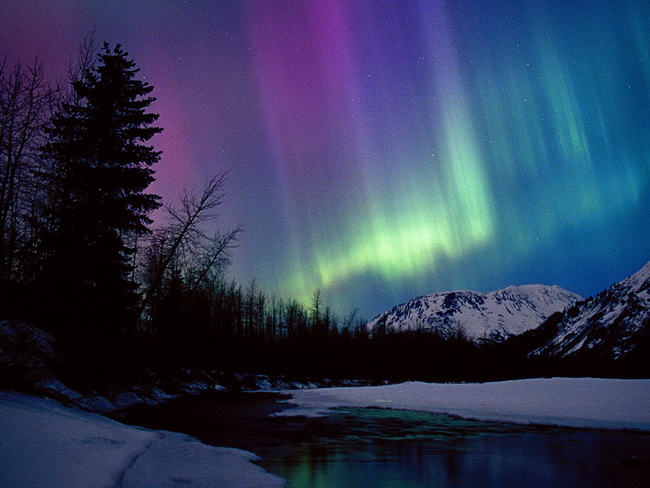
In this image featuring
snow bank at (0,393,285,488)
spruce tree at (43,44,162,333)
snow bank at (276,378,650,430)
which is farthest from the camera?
spruce tree at (43,44,162,333)

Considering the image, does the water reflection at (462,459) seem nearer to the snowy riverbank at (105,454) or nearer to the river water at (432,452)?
the river water at (432,452)

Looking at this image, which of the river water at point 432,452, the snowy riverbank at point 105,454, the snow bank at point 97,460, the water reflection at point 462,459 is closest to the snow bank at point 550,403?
the snowy riverbank at point 105,454

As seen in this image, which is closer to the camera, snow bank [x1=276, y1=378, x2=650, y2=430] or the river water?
the river water

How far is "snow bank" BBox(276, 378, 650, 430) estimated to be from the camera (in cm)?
1191

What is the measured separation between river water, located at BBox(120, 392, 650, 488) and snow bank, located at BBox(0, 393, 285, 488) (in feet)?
2.40

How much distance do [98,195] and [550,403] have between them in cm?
2303

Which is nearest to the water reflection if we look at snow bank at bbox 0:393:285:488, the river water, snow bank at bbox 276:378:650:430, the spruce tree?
the river water

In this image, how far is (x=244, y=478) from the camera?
15.7 feet

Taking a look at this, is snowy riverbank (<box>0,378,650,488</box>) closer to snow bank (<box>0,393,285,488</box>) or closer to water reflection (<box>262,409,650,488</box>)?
snow bank (<box>0,393,285,488</box>)

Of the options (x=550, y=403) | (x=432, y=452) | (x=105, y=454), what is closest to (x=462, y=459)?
(x=432, y=452)

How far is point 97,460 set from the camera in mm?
4234

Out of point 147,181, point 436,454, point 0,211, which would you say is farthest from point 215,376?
point 436,454

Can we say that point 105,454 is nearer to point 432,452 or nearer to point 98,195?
point 432,452

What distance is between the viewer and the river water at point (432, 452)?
5277 millimetres
